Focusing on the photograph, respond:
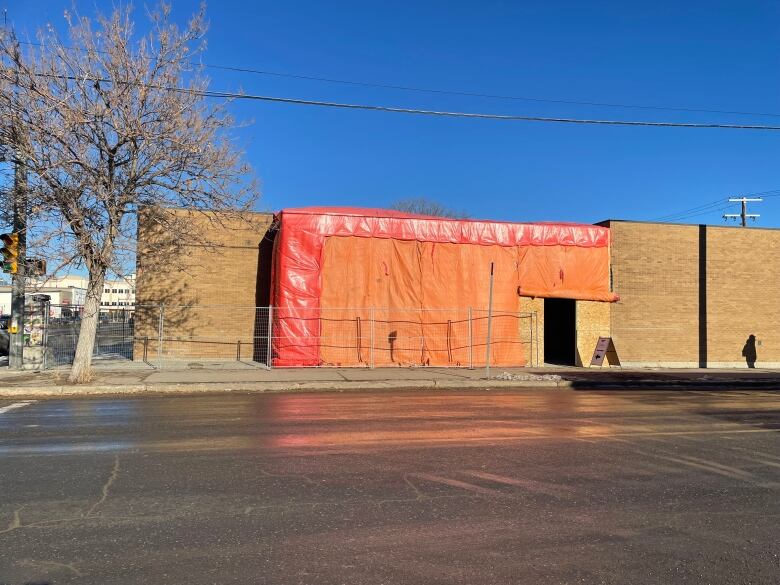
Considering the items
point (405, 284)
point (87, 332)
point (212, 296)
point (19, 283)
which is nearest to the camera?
point (87, 332)

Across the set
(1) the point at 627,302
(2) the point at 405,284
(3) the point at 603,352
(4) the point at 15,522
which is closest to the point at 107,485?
(4) the point at 15,522

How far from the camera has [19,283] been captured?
51.8 ft

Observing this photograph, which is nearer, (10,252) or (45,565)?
(45,565)

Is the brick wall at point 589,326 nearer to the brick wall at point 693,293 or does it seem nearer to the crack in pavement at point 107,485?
the brick wall at point 693,293

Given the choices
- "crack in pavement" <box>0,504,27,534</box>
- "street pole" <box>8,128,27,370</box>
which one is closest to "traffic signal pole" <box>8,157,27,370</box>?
"street pole" <box>8,128,27,370</box>

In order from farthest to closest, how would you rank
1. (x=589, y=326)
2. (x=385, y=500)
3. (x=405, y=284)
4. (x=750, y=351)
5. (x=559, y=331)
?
(x=559, y=331), (x=750, y=351), (x=589, y=326), (x=405, y=284), (x=385, y=500)

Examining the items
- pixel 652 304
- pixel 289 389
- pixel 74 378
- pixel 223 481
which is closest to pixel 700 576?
pixel 223 481

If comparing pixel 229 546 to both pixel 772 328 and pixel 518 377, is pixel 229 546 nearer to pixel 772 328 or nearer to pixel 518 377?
pixel 518 377

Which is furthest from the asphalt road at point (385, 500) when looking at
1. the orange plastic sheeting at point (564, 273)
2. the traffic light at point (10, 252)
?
the orange plastic sheeting at point (564, 273)

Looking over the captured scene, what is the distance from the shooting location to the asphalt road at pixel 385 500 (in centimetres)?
405

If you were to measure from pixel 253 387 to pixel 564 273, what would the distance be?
484 inches

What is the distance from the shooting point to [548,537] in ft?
15.1

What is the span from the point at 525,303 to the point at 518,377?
459 centimetres

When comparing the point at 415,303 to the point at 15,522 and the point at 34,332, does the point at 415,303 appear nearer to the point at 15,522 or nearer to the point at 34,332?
the point at 34,332
